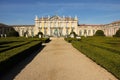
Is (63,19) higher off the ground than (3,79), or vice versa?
(63,19)

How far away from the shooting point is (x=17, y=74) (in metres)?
7.73

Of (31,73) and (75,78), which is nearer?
(75,78)

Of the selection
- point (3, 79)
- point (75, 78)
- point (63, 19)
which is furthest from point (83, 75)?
point (63, 19)

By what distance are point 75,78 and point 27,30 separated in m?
78.8

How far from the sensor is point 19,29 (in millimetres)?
85562

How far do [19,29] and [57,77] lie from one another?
80076 millimetres

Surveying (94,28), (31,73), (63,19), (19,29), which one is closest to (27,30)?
(19,29)

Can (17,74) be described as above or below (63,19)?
below

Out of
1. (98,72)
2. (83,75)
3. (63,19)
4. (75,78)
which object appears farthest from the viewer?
A: (63,19)

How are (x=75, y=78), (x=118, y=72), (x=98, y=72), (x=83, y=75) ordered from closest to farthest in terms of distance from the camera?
(x=118, y=72) → (x=75, y=78) → (x=83, y=75) → (x=98, y=72)

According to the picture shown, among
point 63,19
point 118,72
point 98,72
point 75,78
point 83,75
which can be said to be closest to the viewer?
point 118,72

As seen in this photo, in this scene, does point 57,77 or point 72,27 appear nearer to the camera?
point 57,77

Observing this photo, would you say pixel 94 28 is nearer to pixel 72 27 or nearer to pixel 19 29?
pixel 72 27

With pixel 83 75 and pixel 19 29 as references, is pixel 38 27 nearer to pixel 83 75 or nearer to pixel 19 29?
pixel 19 29
